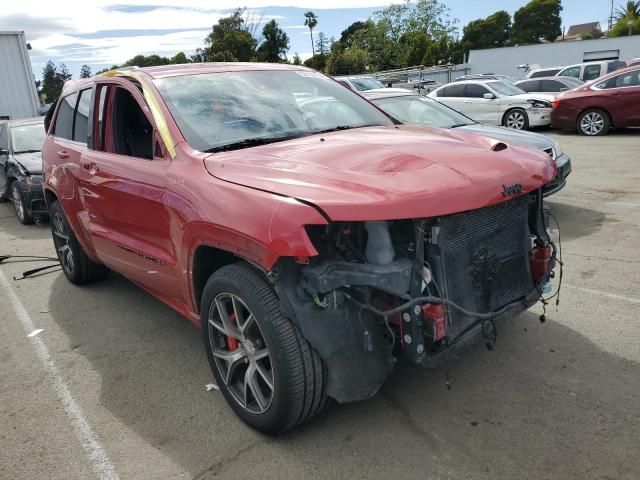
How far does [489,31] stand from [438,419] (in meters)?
86.3

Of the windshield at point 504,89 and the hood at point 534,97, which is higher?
the windshield at point 504,89

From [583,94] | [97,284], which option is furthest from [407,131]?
[583,94]

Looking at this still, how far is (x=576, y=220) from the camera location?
650cm

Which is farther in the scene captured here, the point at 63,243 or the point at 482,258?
the point at 63,243

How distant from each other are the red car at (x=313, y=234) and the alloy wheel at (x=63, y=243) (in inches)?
74.3

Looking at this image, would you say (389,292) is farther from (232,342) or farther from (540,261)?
(540,261)

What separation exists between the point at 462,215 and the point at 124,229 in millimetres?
2373

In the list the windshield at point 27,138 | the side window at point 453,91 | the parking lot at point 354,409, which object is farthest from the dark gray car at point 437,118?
the side window at point 453,91

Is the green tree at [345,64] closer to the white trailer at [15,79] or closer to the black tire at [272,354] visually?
the white trailer at [15,79]

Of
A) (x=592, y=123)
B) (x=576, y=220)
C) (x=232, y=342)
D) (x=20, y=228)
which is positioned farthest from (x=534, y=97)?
(x=232, y=342)

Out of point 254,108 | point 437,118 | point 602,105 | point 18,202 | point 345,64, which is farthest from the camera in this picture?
point 345,64

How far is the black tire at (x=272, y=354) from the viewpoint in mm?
2562

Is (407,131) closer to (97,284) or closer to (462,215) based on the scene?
(462,215)

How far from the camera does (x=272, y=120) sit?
3531 mm
